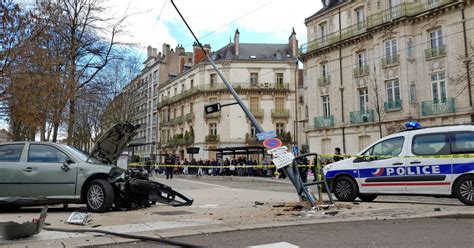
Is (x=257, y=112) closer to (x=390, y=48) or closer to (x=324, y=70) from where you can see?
(x=324, y=70)

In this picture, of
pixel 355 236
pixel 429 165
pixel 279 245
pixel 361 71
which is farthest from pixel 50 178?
pixel 361 71

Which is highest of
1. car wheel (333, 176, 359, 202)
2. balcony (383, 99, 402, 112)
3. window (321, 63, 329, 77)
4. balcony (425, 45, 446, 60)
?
window (321, 63, 329, 77)

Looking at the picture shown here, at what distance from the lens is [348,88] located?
108ft

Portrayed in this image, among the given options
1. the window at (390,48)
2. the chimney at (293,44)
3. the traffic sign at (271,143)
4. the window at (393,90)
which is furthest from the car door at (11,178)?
the chimney at (293,44)

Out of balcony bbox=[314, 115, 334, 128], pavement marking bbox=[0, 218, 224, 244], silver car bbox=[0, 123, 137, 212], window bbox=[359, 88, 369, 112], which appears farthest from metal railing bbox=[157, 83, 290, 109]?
pavement marking bbox=[0, 218, 224, 244]

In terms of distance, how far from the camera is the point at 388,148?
410 inches

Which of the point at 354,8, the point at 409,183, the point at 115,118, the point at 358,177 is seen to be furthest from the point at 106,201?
the point at 115,118

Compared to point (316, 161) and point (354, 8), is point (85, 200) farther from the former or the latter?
point (354, 8)

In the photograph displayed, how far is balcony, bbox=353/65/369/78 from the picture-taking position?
31531 mm

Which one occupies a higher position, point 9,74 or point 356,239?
point 9,74

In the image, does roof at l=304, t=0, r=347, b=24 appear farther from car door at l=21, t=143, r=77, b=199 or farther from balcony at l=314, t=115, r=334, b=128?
car door at l=21, t=143, r=77, b=199

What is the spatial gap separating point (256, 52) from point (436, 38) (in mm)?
32693

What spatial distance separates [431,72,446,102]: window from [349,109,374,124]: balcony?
15.5 ft

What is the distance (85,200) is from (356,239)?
18.4 feet
